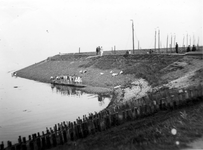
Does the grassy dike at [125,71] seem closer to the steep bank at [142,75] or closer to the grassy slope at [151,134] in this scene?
the steep bank at [142,75]

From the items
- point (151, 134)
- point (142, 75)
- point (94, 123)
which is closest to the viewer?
point (151, 134)

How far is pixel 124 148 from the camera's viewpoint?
7.90 metres

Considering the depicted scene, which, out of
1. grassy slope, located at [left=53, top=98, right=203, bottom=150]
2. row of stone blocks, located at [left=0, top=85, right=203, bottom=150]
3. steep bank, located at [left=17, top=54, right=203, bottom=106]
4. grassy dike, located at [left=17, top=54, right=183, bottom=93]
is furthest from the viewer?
grassy dike, located at [left=17, top=54, right=183, bottom=93]

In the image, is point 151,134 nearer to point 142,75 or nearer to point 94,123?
point 94,123

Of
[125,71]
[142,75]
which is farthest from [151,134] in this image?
[125,71]

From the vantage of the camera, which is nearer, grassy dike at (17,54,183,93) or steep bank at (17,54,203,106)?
steep bank at (17,54,203,106)

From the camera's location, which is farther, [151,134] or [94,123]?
[94,123]

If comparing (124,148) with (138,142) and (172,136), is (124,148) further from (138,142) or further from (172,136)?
(172,136)

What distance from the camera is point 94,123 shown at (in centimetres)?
1041

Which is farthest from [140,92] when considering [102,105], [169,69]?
[169,69]

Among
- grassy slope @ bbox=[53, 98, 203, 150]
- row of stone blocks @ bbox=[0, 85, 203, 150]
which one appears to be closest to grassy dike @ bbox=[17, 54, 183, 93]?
row of stone blocks @ bbox=[0, 85, 203, 150]

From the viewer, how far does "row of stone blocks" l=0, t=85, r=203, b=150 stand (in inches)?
351

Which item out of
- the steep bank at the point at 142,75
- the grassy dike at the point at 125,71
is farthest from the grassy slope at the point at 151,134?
the grassy dike at the point at 125,71

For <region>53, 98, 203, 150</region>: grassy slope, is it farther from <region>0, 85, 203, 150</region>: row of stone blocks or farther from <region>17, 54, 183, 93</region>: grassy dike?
<region>17, 54, 183, 93</region>: grassy dike
